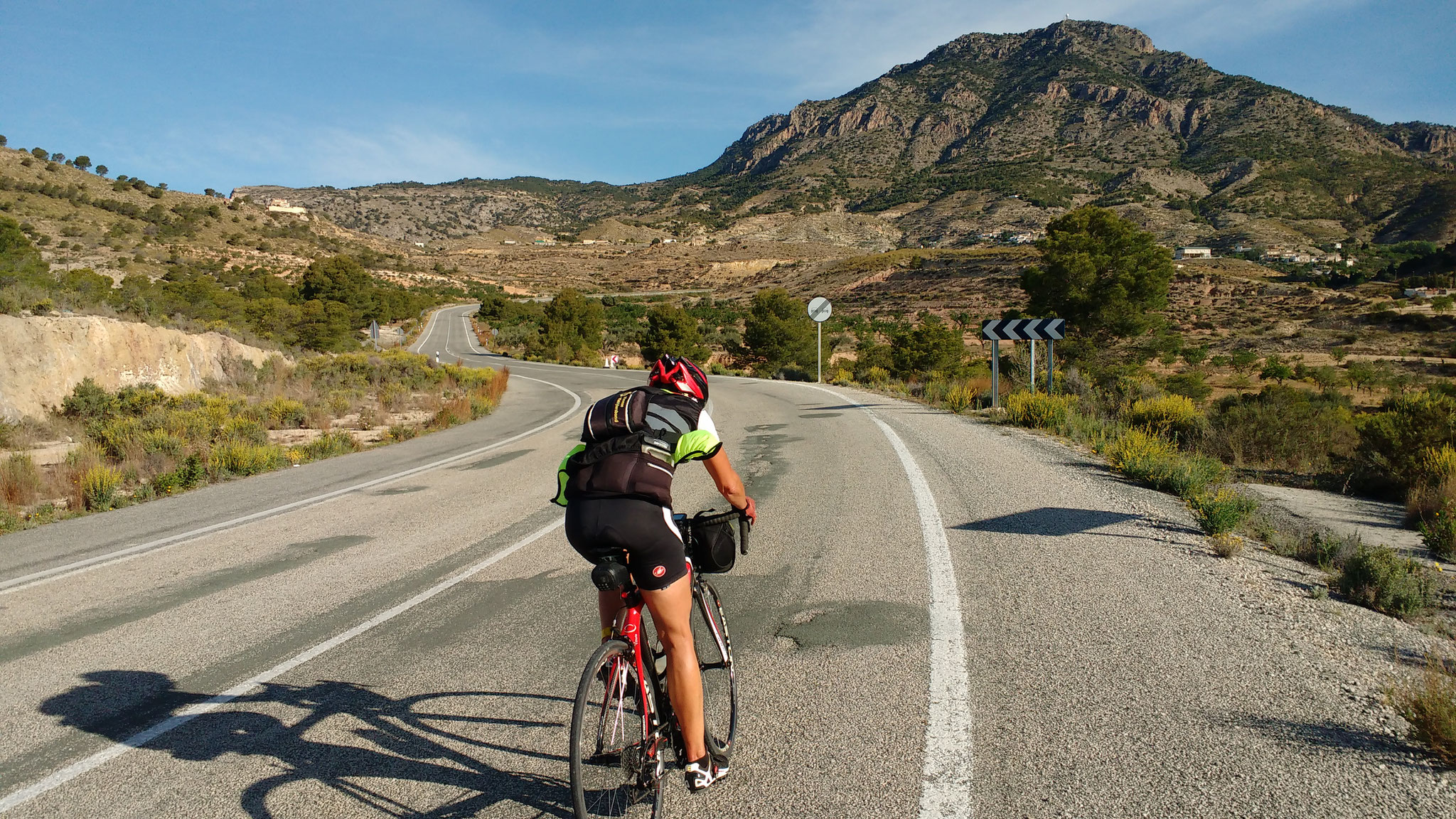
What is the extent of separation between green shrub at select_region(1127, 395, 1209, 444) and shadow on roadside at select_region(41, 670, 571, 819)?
13.1 m

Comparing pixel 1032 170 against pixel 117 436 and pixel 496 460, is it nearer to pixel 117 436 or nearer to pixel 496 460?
pixel 496 460

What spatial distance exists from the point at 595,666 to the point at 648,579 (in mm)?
338

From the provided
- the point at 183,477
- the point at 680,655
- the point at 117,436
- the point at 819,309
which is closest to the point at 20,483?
the point at 183,477

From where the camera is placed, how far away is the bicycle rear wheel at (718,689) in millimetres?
3162

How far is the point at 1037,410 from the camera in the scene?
13.7 meters

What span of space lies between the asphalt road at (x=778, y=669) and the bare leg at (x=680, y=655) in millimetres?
407

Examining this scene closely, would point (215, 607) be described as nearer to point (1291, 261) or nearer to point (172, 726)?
point (172, 726)

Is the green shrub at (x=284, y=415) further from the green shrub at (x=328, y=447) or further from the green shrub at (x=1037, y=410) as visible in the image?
the green shrub at (x=1037, y=410)

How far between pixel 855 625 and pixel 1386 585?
344 centimetres

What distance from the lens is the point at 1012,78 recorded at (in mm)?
145250

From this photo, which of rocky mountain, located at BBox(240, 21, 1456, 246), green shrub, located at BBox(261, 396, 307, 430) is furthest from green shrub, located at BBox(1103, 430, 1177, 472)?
rocky mountain, located at BBox(240, 21, 1456, 246)

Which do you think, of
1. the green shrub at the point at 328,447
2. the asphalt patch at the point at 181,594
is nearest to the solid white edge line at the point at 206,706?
the asphalt patch at the point at 181,594

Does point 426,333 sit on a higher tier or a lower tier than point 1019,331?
higher

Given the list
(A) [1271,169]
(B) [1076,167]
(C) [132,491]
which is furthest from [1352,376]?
(B) [1076,167]
